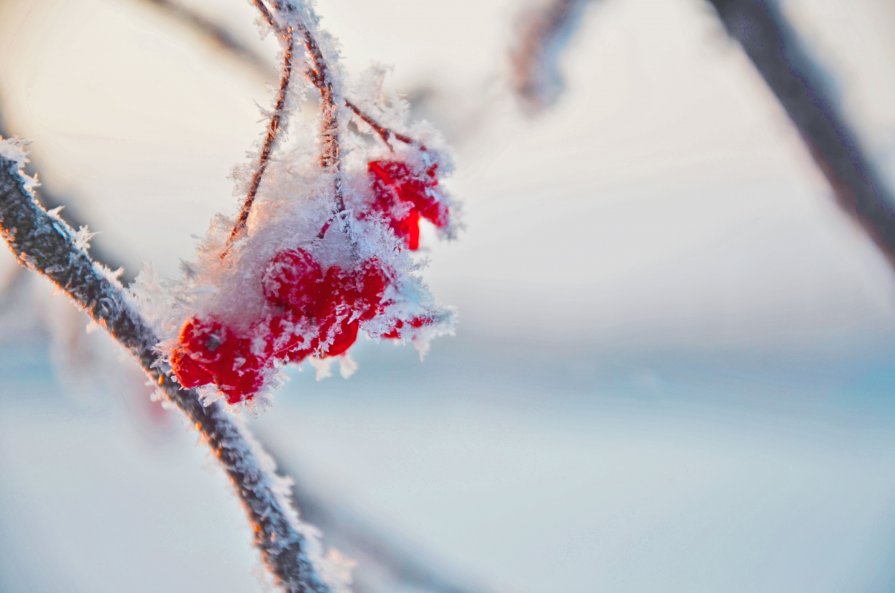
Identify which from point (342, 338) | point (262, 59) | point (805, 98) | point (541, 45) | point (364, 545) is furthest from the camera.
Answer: point (364, 545)

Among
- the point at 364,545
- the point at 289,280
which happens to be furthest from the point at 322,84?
the point at 364,545

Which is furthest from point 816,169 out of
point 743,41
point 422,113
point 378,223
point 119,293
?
point 422,113

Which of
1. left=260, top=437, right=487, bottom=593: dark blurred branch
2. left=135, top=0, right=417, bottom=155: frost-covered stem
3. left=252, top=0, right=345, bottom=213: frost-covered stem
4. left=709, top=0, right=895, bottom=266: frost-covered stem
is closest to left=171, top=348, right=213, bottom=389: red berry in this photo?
left=252, top=0, right=345, bottom=213: frost-covered stem

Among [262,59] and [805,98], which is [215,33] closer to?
[262,59]

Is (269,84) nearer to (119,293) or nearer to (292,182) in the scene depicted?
(292,182)

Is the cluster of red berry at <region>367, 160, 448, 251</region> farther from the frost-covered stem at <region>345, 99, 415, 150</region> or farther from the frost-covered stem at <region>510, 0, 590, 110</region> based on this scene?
the frost-covered stem at <region>510, 0, 590, 110</region>

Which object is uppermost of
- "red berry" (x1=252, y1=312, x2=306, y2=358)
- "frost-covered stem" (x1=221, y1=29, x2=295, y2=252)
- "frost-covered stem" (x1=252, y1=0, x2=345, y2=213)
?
"frost-covered stem" (x1=252, y1=0, x2=345, y2=213)

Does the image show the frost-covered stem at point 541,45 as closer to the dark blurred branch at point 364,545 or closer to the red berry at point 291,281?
the red berry at point 291,281

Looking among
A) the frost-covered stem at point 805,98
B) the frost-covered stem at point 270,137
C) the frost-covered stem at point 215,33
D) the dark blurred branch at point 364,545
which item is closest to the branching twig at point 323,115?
the frost-covered stem at point 270,137
